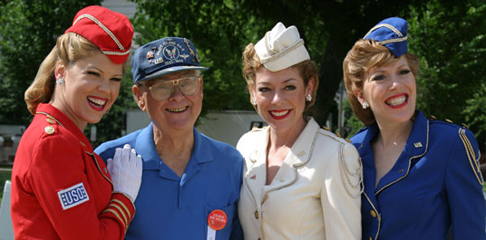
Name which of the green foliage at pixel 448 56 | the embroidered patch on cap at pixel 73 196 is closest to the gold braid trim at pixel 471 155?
the embroidered patch on cap at pixel 73 196

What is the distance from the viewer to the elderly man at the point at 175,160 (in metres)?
3.04

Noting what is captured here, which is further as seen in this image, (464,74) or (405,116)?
(464,74)

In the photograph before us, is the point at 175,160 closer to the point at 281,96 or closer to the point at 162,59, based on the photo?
the point at 162,59

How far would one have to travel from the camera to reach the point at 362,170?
329 centimetres

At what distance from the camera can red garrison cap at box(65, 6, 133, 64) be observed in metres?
2.78

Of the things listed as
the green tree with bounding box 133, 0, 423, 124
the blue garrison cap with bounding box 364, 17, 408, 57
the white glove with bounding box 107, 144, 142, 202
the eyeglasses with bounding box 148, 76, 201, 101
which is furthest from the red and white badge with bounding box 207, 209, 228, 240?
the green tree with bounding box 133, 0, 423, 124

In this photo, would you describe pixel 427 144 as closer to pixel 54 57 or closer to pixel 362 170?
pixel 362 170

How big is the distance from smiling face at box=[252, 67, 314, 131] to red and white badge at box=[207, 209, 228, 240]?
0.67 meters

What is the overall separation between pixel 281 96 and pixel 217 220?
2.76 feet

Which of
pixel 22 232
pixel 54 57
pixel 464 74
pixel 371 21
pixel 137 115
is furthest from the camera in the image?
pixel 137 115

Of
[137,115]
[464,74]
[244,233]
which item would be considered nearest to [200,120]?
[137,115]

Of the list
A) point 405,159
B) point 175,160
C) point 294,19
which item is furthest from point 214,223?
point 294,19

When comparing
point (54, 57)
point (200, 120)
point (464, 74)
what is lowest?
point (200, 120)

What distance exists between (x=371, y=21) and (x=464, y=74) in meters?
7.01
